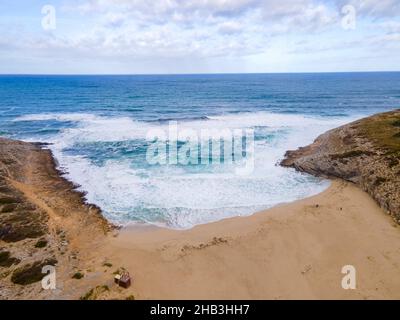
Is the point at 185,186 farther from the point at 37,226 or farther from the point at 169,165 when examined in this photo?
the point at 37,226

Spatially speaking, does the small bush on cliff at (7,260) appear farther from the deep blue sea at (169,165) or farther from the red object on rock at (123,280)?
the deep blue sea at (169,165)

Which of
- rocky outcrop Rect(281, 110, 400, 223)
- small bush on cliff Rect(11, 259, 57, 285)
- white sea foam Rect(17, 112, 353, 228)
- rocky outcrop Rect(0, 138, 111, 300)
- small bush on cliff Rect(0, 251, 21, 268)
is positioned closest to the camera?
small bush on cliff Rect(11, 259, 57, 285)

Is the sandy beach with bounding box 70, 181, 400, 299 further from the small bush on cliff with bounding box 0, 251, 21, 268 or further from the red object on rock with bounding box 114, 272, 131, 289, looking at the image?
the small bush on cliff with bounding box 0, 251, 21, 268

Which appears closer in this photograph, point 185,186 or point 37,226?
point 37,226

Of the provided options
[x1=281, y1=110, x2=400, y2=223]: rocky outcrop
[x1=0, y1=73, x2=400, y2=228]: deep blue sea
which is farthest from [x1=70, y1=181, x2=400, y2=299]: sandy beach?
[x1=0, y1=73, x2=400, y2=228]: deep blue sea

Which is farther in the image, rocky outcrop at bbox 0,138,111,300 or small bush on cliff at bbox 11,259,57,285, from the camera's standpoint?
rocky outcrop at bbox 0,138,111,300

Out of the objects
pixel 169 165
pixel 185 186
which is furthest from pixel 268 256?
pixel 169 165

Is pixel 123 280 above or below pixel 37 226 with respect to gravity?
below

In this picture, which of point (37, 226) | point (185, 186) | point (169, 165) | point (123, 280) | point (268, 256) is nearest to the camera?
point (123, 280)
